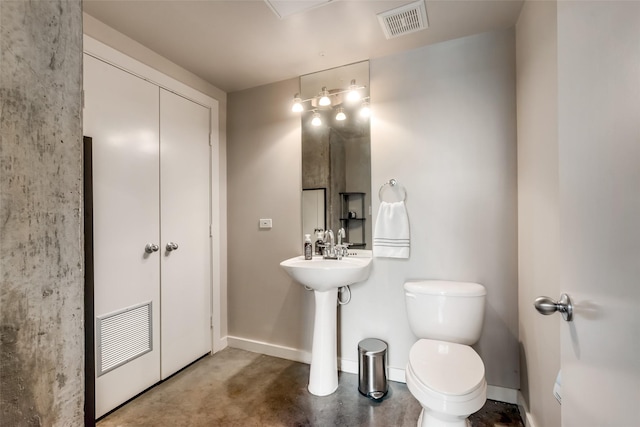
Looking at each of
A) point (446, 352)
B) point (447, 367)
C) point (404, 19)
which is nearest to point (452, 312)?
point (446, 352)

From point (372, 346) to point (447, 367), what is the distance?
2.23 ft

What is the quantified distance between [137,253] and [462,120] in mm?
2314

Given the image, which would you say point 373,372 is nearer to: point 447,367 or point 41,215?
point 447,367

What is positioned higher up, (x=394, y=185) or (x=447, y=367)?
(x=394, y=185)

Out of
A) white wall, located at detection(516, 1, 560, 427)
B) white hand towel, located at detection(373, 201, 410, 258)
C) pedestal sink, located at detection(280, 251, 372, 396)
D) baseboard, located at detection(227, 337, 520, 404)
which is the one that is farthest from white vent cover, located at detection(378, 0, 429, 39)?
baseboard, located at detection(227, 337, 520, 404)

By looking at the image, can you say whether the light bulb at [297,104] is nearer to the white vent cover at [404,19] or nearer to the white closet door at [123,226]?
the white vent cover at [404,19]

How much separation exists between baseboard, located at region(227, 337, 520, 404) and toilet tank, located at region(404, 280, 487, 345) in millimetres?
470

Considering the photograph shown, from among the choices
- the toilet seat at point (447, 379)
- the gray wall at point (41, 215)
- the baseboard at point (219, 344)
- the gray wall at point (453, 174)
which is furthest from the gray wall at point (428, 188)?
the gray wall at point (41, 215)

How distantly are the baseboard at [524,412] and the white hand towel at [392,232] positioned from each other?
1.03 m

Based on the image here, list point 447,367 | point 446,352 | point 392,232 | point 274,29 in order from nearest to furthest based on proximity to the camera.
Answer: point 447,367 → point 446,352 → point 274,29 → point 392,232

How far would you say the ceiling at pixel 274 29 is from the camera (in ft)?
5.27

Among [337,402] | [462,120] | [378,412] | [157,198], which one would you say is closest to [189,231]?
[157,198]

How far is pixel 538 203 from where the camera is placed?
1393 millimetres

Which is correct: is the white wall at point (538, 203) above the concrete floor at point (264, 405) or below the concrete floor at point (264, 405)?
above
